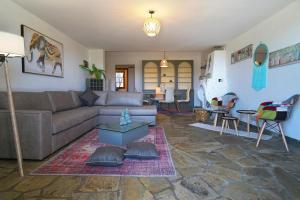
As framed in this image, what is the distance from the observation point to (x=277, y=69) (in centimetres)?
362

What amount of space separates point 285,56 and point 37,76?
15.5ft

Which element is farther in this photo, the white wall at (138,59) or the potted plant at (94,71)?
the white wall at (138,59)

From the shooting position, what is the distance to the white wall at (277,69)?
125 inches

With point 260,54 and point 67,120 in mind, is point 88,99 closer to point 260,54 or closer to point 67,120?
point 67,120

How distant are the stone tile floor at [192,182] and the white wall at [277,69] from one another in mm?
1160

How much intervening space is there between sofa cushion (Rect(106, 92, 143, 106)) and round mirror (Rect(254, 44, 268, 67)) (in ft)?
9.57

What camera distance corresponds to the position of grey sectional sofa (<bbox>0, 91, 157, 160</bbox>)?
232cm

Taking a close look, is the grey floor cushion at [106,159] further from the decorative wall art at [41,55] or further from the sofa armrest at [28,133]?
the decorative wall art at [41,55]

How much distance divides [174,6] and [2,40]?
8.30 feet

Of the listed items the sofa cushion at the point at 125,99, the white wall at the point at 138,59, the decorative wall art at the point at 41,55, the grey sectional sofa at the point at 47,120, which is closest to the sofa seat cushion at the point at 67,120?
the grey sectional sofa at the point at 47,120

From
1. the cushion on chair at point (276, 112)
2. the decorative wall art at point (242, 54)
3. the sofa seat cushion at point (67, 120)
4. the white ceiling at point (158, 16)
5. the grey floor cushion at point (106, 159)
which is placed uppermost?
the white ceiling at point (158, 16)

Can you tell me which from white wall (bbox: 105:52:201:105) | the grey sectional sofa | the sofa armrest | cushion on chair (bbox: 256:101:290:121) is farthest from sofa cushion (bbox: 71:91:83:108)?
cushion on chair (bbox: 256:101:290:121)

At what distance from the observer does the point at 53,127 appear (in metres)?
2.57

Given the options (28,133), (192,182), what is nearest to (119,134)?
(28,133)
